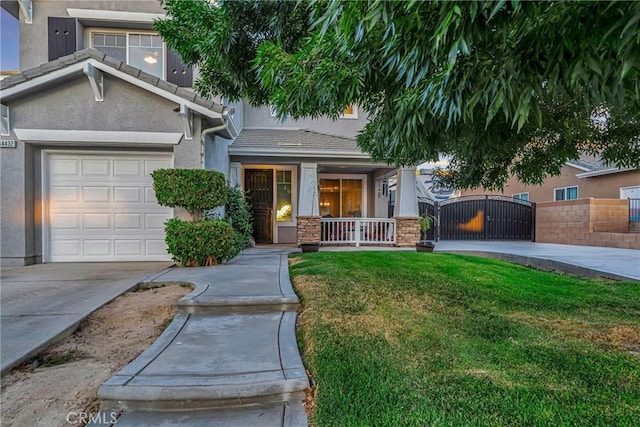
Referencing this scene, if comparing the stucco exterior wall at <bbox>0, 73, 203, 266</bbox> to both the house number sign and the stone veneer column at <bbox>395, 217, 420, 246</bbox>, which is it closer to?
the house number sign

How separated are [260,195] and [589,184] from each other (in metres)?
17.7

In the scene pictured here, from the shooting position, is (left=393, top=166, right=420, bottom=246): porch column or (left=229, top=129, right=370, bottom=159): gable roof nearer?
(left=229, top=129, right=370, bottom=159): gable roof

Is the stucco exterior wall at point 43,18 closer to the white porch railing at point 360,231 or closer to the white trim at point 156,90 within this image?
the white trim at point 156,90

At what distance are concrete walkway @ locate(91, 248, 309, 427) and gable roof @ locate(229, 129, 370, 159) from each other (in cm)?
727

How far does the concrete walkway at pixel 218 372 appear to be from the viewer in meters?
2.62

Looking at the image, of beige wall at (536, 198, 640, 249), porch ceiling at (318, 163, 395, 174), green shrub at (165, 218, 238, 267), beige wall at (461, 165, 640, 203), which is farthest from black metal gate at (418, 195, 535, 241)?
green shrub at (165, 218, 238, 267)

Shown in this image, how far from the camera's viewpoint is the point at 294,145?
11.8 meters

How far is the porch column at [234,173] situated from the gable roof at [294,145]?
712 mm

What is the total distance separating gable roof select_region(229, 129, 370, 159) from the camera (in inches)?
445

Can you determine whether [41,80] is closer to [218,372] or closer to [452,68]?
[218,372]

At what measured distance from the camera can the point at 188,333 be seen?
3922mm

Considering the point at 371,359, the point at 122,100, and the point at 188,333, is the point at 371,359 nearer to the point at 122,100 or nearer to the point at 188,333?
the point at 188,333

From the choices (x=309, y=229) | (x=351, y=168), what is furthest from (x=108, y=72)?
(x=351, y=168)

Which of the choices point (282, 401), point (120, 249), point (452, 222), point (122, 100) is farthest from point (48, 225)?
point (452, 222)
